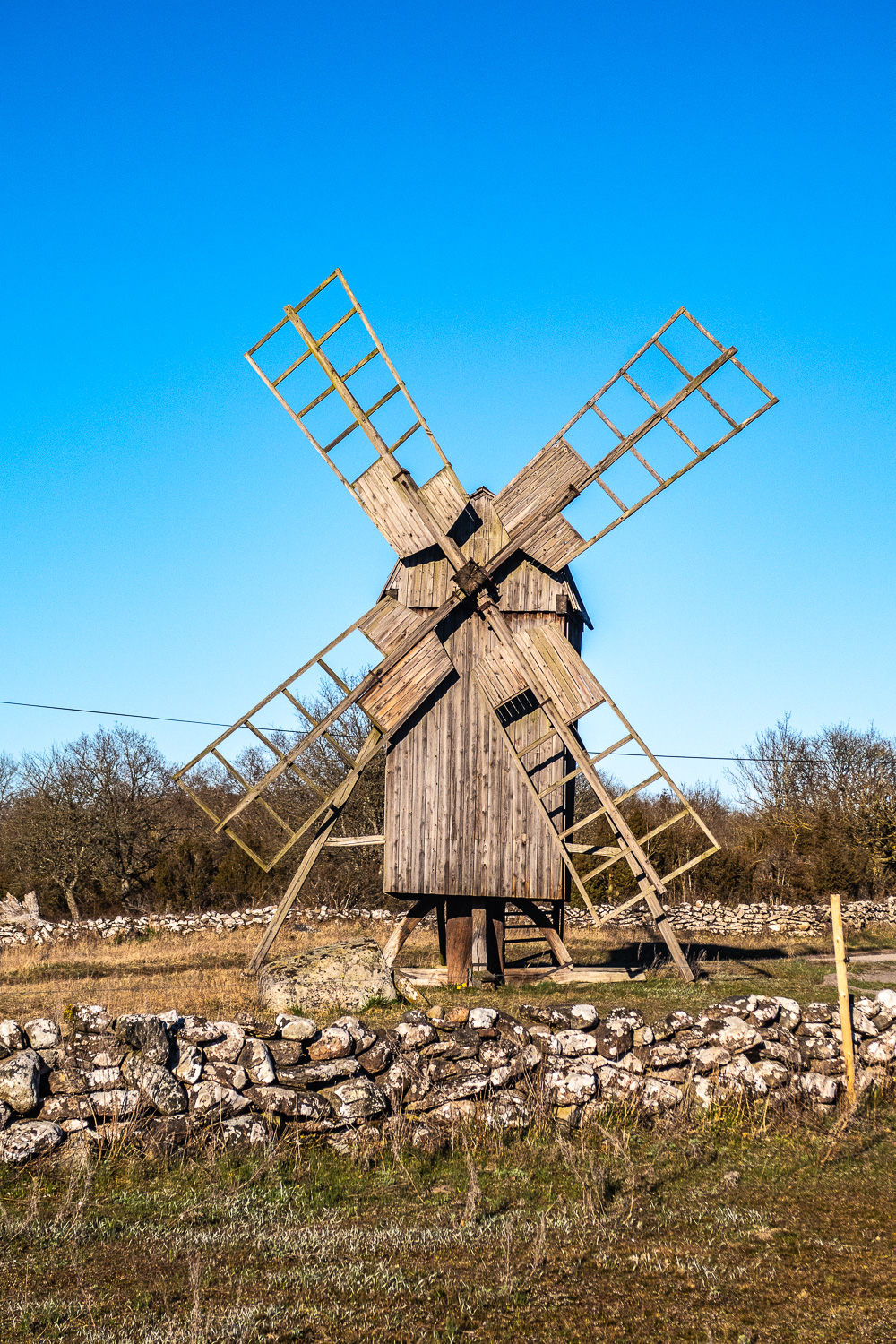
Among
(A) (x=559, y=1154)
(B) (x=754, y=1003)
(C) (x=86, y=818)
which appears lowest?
(A) (x=559, y=1154)

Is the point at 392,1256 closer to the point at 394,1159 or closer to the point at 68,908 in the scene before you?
the point at 394,1159

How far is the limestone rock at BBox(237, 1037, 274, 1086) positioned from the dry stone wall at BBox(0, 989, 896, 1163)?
1cm

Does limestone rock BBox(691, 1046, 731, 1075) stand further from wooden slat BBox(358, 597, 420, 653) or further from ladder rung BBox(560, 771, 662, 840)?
wooden slat BBox(358, 597, 420, 653)

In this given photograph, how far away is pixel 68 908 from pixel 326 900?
35.2 ft

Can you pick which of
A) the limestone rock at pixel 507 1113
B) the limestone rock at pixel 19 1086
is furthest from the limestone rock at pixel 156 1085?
the limestone rock at pixel 507 1113

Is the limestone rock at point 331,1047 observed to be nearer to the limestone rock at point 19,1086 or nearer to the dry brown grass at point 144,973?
the limestone rock at point 19,1086

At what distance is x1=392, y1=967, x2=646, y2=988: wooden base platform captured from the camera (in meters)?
14.9

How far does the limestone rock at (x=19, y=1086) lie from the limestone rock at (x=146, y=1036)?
72cm

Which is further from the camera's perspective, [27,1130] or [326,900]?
[326,900]

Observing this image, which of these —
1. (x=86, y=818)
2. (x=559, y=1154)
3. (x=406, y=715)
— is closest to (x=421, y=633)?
(x=406, y=715)

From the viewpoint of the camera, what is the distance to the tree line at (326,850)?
3072 cm

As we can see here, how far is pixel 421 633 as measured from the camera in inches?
581

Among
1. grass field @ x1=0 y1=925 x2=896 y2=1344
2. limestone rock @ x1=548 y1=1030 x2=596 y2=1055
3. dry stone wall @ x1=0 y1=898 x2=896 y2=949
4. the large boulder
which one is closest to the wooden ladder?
the large boulder

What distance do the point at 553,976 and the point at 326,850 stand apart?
18.9 m
